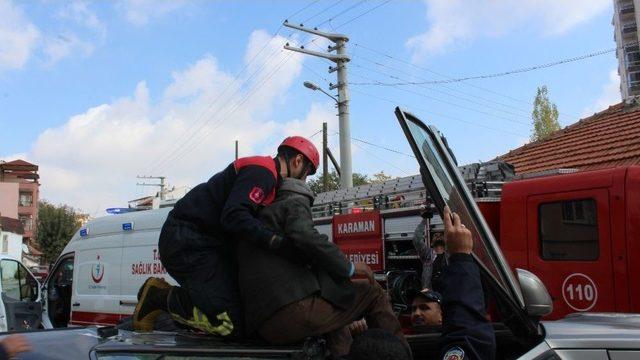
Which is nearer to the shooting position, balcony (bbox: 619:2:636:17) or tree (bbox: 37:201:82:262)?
tree (bbox: 37:201:82:262)

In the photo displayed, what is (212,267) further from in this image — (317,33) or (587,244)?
(317,33)

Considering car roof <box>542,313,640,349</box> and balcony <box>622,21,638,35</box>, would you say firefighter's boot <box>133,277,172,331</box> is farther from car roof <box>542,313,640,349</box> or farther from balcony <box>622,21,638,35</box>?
balcony <box>622,21,638,35</box>

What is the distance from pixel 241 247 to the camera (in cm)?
257

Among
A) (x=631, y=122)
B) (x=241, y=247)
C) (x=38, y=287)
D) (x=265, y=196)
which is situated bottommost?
(x=38, y=287)

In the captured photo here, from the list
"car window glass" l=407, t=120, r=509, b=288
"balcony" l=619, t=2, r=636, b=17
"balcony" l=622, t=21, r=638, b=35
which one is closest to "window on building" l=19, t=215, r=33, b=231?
"balcony" l=622, t=21, r=638, b=35

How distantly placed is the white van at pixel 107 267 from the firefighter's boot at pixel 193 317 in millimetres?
6811

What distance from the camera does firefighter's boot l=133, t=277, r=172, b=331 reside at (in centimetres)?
295

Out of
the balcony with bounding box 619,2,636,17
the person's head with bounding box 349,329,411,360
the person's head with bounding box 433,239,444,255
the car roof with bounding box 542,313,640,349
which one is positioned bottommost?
the person's head with bounding box 349,329,411,360

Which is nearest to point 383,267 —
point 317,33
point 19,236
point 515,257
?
point 515,257

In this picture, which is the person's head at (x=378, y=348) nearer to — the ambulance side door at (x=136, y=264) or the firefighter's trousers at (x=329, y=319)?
the firefighter's trousers at (x=329, y=319)

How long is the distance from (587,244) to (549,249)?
1.24ft

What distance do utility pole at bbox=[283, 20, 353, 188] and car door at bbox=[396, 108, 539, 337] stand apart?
16.6m

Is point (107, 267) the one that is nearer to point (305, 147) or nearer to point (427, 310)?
point (427, 310)

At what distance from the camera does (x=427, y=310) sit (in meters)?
3.42
